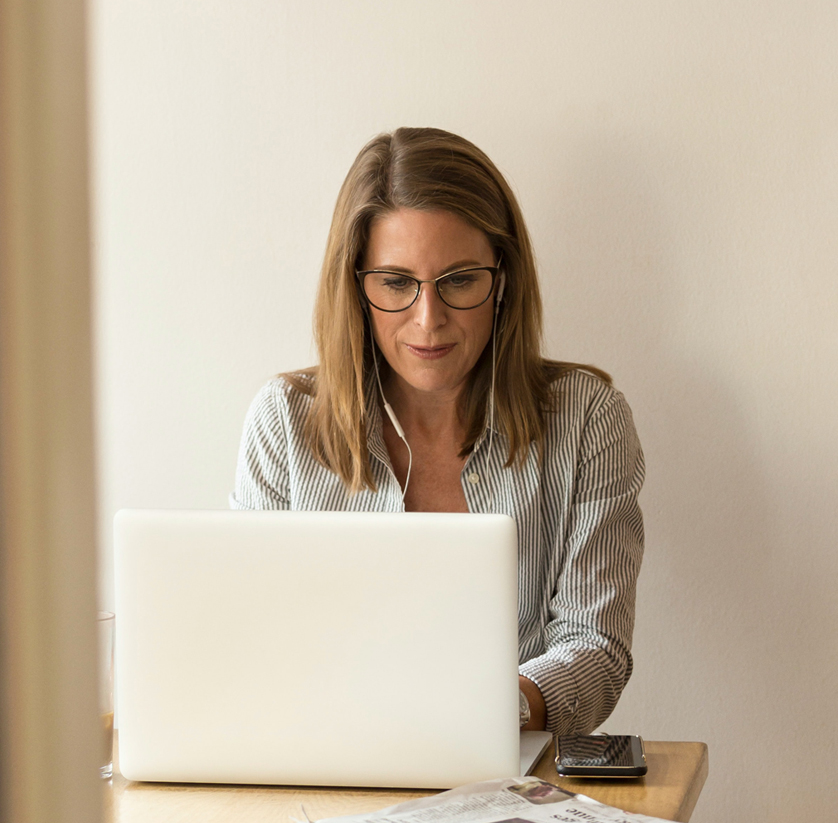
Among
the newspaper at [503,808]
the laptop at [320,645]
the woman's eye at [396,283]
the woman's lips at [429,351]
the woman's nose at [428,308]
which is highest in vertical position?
the woman's eye at [396,283]

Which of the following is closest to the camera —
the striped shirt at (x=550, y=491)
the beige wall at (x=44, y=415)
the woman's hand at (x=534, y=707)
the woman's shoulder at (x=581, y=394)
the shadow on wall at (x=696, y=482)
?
the beige wall at (x=44, y=415)

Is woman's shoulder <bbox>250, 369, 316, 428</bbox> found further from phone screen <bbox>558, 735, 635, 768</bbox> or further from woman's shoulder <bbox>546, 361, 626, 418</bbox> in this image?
phone screen <bbox>558, 735, 635, 768</bbox>

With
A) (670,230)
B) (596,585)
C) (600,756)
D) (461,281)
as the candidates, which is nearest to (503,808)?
(600,756)

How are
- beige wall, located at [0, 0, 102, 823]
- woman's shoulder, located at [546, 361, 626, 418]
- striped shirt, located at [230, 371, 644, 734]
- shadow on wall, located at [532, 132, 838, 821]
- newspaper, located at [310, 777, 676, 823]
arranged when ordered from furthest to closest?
shadow on wall, located at [532, 132, 838, 821]
woman's shoulder, located at [546, 361, 626, 418]
striped shirt, located at [230, 371, 644, 734]
newspaper, located at [310, 777, 676, 823]
beige wall, located at [0, 0, 102, 823]

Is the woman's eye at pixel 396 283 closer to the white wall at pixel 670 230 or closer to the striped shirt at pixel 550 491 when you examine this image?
the striped shirt at pixel 550 491

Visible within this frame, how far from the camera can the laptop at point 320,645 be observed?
2.88ft

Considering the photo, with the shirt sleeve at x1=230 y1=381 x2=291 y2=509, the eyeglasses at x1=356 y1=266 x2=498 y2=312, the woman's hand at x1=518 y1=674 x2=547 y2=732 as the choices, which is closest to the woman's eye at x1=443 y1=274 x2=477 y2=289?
the eyeglasses at x1=356 y1=266 x2=498 y2=312

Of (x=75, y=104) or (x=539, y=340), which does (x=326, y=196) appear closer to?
(x=539, y=340)

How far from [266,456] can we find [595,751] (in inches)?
29.3

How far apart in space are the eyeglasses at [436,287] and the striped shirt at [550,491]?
16cm

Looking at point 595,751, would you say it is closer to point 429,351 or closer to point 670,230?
point 429,351

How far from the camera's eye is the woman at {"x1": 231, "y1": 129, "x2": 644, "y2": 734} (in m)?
1.44

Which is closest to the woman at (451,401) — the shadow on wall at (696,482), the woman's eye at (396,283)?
the woman's eye at (396,283)

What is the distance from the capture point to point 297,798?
3.01 feet
